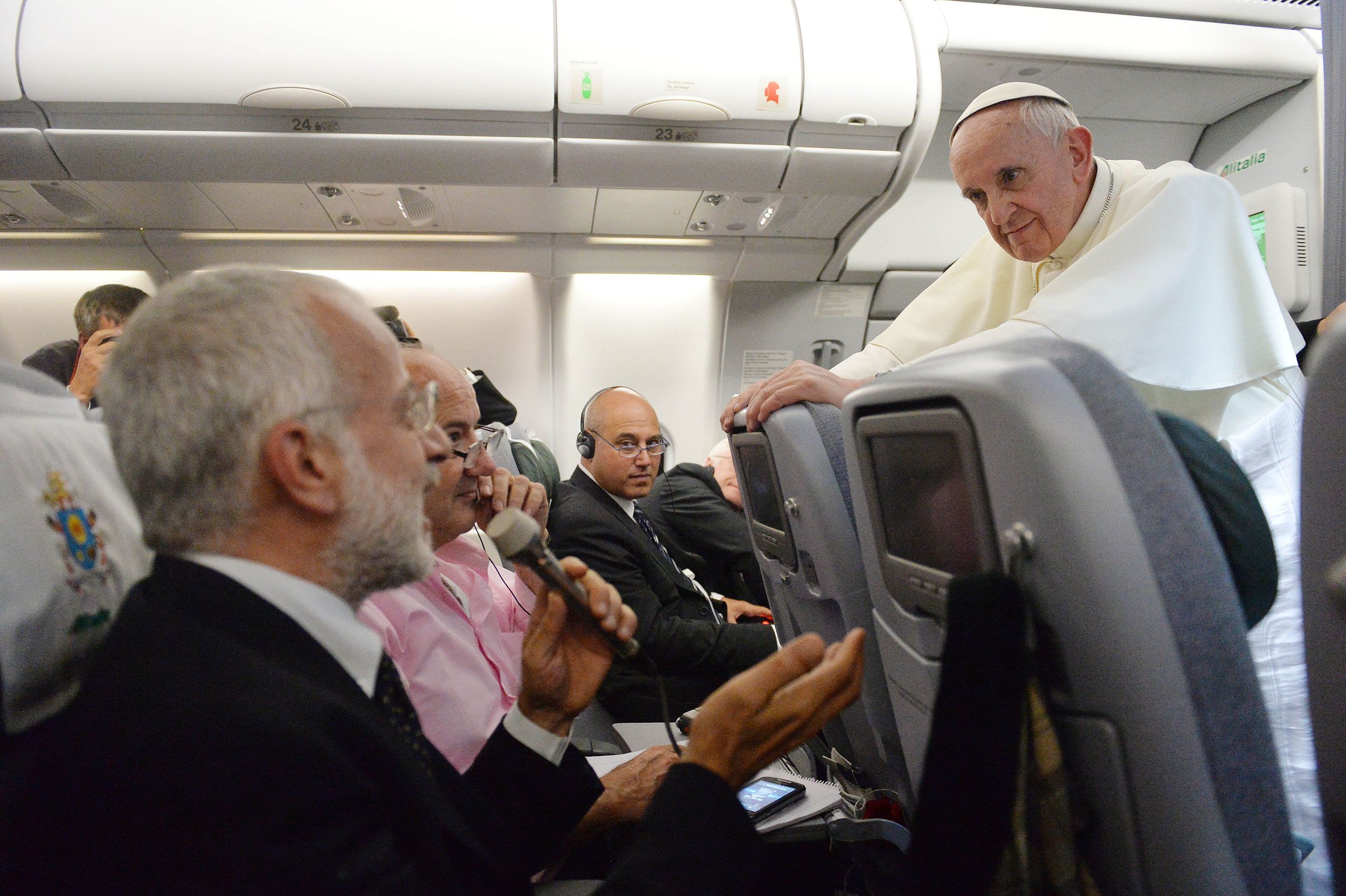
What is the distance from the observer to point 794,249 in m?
4.09

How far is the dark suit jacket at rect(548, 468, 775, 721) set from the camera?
2.83 meters

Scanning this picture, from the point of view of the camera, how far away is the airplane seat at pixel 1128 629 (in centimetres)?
72

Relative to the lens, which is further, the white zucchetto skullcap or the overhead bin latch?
the overhead bin latch

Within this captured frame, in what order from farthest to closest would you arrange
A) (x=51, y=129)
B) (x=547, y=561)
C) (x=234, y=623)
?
(x=51, y=129)
(x=547, y=561)
(x=234, y=623)

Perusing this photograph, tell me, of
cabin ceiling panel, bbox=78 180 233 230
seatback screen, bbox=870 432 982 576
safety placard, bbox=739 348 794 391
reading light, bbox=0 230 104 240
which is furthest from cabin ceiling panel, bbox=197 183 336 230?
seatback screen, bbox=870 432 982 576

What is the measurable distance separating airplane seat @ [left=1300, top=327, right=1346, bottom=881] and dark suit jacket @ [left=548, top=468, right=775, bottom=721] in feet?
7.10

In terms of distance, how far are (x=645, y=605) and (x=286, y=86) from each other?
233 cm

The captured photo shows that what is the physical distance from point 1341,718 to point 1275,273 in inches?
147

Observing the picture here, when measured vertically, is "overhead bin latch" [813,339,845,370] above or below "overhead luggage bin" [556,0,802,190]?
below

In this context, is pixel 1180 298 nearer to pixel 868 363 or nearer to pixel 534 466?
pixel 868 363

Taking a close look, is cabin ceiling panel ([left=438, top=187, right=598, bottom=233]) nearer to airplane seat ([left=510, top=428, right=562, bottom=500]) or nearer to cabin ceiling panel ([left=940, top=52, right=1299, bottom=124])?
airplane seat ([left=510, top=428, right=562, bottom=500])

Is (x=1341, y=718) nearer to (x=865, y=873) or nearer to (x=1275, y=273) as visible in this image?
(x=865, y=873)

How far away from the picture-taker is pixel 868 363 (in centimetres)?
240

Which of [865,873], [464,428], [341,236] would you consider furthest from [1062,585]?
[341,236]
